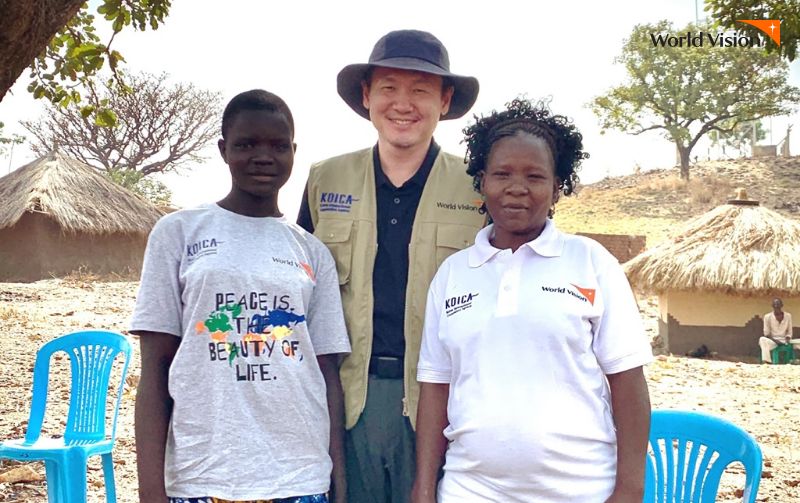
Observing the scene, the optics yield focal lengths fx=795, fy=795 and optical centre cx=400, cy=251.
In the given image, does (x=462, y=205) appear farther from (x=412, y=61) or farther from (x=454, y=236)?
(x=412, y=61)

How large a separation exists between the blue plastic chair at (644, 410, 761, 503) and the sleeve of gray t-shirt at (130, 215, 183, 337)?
5.49ft

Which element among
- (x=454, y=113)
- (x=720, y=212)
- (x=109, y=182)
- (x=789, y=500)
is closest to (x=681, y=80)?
(x=720, y=212)

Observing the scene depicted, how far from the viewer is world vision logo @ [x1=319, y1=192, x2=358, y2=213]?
245 centimetres

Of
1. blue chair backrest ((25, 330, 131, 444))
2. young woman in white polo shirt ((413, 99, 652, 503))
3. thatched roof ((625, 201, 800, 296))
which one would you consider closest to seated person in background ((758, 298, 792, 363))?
thatched roof ((625, 201, 800, 296))

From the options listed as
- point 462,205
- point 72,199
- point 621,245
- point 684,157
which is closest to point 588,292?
point 462,205

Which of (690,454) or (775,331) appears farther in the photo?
(775,331)

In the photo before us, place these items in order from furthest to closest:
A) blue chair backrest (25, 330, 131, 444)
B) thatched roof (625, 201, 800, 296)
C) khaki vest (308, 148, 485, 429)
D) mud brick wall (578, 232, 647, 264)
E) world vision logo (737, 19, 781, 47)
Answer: mud brick wall (578, 232, 647, 264), thatched roof (625, 201, 800, 296), blue chair backrest (25, 330, 131, 444), world vision logo (737, 19, 781, 47), khaki vest (308, 148, 485, 429)

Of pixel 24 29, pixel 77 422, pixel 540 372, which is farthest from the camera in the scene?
pixel 77 422

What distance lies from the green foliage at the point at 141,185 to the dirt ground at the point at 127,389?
10755 mm

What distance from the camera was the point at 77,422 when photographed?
14.2 feet

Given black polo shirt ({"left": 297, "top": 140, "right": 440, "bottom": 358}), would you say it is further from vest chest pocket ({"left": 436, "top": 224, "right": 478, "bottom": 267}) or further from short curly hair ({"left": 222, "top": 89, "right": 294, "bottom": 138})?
short curly hair ({"left": 222, "top": 89, "right": 294, "bottom": 138})

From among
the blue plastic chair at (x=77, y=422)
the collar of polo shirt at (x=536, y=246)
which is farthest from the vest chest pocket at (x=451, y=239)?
the blue plastic chair at (x=77, y=422)

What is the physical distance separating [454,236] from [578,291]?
575 mm

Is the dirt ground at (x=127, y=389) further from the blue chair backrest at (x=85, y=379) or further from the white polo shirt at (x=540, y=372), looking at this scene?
the white polo shirt at (x=540, y=372)
